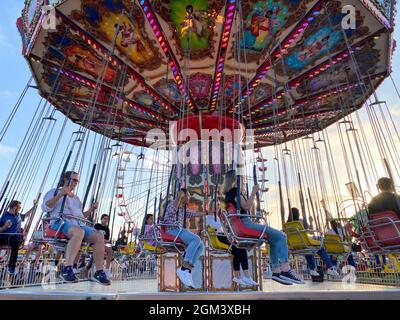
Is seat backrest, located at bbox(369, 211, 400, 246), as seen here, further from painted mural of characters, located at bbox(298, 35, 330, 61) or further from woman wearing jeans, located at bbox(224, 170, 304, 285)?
painted mural of characters, located at bbox(298, 35, 330, 61)

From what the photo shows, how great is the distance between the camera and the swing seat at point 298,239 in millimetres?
4680

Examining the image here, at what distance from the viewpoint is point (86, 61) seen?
9828mm

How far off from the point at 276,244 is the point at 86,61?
8.09m

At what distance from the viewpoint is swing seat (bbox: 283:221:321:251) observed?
468cm

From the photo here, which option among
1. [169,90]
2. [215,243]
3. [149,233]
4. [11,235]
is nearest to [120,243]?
[149,233]

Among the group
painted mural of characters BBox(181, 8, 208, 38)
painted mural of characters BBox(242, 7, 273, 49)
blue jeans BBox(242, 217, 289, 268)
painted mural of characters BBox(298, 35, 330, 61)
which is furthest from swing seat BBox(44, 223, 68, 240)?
painted mural of characters BBox(298, 35, 330, 61)

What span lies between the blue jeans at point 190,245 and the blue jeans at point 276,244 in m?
0.67

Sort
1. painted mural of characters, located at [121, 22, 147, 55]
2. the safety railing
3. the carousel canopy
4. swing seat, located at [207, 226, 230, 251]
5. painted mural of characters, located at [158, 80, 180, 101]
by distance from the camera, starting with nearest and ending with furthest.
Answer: swing seat, located at [207, 226, 230, 251]
the safety railing
the carousel canopy
painted mural of characters, located at [121, 22, 147, 55]
painted mural of characters, located at [158, 80, 180, 101]

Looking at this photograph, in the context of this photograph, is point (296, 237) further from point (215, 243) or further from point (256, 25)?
point (256, 25)

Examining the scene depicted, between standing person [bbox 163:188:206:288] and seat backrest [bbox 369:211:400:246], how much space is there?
87.1 inches

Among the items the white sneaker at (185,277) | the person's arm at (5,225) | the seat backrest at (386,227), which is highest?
the person's arm at (5,225)

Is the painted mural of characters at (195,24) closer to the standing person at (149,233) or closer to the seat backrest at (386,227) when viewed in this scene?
the standing person at (149,233)

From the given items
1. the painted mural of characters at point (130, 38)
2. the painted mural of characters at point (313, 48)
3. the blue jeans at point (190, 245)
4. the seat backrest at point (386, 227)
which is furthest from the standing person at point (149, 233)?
the painted mural of characters at point (313, 48)
